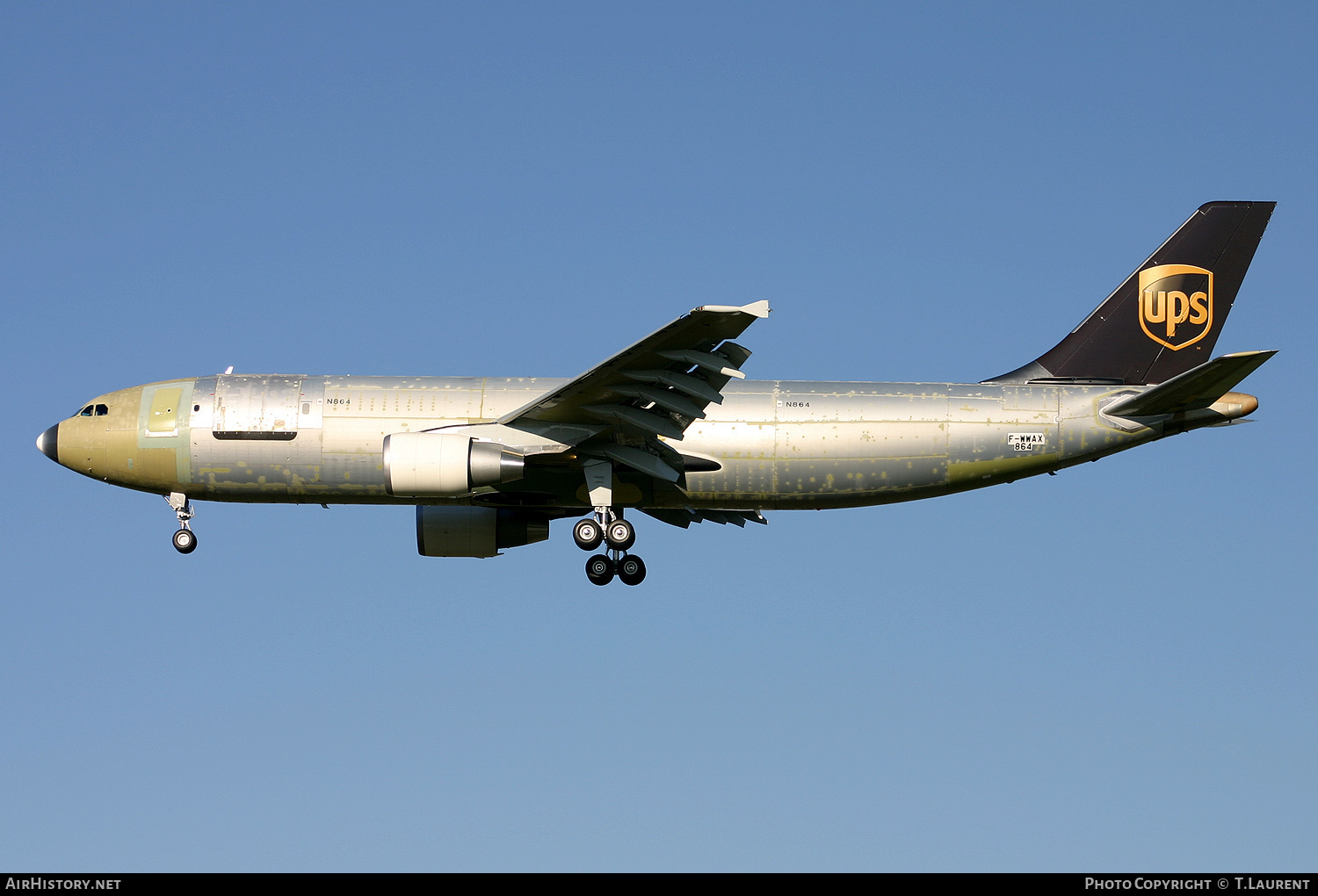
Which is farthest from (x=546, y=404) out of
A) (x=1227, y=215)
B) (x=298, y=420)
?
(x=1227, y=215)

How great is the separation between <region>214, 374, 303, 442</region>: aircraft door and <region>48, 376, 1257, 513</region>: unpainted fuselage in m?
0.04

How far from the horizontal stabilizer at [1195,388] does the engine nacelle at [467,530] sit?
1458 centimetres

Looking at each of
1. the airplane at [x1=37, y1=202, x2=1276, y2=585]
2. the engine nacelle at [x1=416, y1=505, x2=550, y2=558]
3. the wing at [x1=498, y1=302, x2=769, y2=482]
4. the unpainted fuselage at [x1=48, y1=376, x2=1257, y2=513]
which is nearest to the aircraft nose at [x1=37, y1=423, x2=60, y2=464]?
the airplane at [x1=37, y1=202, x2=1276, y2=585]

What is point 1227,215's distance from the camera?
124 ft

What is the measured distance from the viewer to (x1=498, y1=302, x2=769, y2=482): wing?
3144 cm

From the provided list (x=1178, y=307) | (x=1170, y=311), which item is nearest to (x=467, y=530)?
(x=1170, y=311)

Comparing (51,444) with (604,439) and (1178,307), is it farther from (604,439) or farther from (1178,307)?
(1178,307)

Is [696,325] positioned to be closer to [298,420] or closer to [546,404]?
[546,404]

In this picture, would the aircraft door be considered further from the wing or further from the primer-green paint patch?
the primer-green paint patch

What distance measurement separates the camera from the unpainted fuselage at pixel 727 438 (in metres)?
35.3

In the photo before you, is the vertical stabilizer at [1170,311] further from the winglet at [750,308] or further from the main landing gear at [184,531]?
the main landing gear at [184,531]

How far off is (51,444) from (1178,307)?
90.1ft
